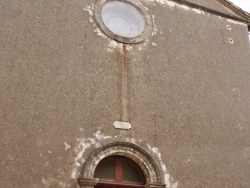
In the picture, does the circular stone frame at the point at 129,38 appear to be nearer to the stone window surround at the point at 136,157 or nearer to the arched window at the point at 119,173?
the stone window surround at the point at 136,157

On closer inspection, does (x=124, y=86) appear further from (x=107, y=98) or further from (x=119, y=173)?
(x=119, y=173)

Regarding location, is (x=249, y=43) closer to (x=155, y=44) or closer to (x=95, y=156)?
(x=155, y=44)

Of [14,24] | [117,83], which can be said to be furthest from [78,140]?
[14,24]

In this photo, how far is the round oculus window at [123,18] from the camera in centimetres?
841

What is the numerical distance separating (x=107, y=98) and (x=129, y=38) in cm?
168

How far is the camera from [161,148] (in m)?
7.22

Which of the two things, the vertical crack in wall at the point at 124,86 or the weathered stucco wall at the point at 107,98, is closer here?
the weathered stucco wall at the point at 107,98

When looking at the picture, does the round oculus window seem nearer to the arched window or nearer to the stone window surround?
the stone window surround

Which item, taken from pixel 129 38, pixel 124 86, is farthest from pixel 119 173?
pixel 129 38

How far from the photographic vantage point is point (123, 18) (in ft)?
28.5

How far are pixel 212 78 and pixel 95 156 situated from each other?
12.2ft

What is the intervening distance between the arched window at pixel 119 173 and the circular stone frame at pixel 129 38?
2696 mm


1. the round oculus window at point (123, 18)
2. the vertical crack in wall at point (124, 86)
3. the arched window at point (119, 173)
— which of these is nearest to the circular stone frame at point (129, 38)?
the round oculus window at point (123, 18)

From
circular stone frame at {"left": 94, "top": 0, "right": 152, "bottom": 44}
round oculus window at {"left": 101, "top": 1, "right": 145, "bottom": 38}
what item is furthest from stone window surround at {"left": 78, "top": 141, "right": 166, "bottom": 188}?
round oculus window at {"left": 101, "top": 1, "right": 145, "bottom": 38}
